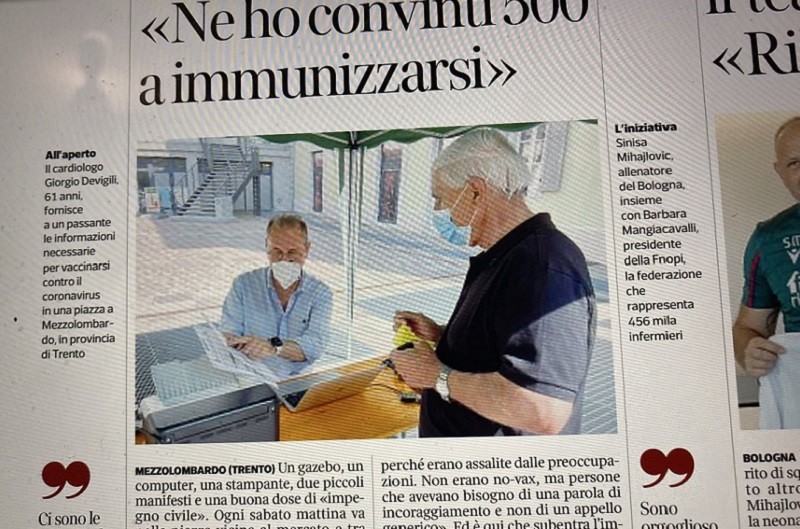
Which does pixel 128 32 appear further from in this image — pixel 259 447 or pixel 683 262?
pixel 683 262

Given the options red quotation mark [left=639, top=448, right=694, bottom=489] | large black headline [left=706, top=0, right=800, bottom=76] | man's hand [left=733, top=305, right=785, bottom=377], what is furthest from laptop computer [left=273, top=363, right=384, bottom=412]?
large black headline [left=706, top=0, right=800, bottom=76]

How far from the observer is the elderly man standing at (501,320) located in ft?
3.34

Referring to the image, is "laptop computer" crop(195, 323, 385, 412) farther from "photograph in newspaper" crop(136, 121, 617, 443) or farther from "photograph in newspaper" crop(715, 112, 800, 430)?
"photograph in newspaper" crop(715, 112, 800, 430)

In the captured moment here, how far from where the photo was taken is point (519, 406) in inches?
39.9

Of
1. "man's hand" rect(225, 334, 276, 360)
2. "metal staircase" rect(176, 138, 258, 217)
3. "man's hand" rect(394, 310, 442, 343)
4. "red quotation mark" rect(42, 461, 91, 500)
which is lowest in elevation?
"red quotation mark" rect(42, 461, 91, 500)

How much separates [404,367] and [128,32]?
2.48ft

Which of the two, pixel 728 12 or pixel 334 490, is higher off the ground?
pixel 728 12

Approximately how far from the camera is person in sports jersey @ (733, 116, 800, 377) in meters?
1.02

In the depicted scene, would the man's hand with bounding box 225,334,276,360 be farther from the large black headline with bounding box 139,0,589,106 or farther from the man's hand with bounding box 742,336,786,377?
the man's hand with bounding box 742,336,786,377

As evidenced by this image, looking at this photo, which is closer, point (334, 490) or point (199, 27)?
point (334, 490)

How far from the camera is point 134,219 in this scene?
43.0 inches

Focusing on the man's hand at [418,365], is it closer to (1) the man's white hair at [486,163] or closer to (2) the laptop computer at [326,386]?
(2) the laptop computer at [326,386]

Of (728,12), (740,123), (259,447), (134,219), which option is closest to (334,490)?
(259,447)

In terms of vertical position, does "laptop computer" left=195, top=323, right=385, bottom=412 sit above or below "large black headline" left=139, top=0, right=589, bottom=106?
below
